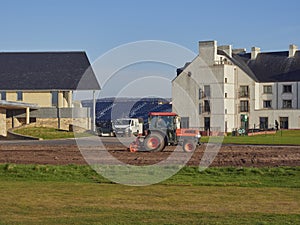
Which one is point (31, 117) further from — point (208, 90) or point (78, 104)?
point (208, 90)

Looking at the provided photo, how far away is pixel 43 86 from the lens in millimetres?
72750

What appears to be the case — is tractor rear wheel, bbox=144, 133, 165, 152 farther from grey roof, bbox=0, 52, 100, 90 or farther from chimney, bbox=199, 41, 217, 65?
chimney, bbox=199, 41, 217, 65

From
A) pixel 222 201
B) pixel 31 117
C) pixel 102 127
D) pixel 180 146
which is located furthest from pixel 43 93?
pixel 222 201

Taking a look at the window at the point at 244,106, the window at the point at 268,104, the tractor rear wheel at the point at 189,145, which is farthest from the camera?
the window at the point at 268,104

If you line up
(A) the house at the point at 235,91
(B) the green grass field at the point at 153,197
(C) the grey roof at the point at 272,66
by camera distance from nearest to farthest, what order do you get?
(B) the green grass field at the point at 153,197 → (A) the house at the point at 235,91 → (C) the grey roof at the point at 272,66

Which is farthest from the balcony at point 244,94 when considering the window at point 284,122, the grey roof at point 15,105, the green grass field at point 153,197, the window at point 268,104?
the green grass field at point 153,197

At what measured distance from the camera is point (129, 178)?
930 inches

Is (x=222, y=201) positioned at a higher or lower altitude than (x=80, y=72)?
lower

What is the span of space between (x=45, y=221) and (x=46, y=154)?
2045cm

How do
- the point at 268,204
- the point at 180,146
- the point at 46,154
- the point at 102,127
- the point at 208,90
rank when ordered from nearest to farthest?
the point at 268,204 < the point at 46,154 < the point at 180,146 < the point at 102,127 < the point at 208,90

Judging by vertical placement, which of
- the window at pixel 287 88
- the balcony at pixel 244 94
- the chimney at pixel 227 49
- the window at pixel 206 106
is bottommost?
the window at pixel 206 106

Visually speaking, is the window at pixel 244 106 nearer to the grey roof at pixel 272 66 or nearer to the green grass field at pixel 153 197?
the grey roof at pixel 272 66

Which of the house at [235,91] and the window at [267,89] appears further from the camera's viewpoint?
the window at [267,89]

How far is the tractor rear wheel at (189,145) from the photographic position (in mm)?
36062
